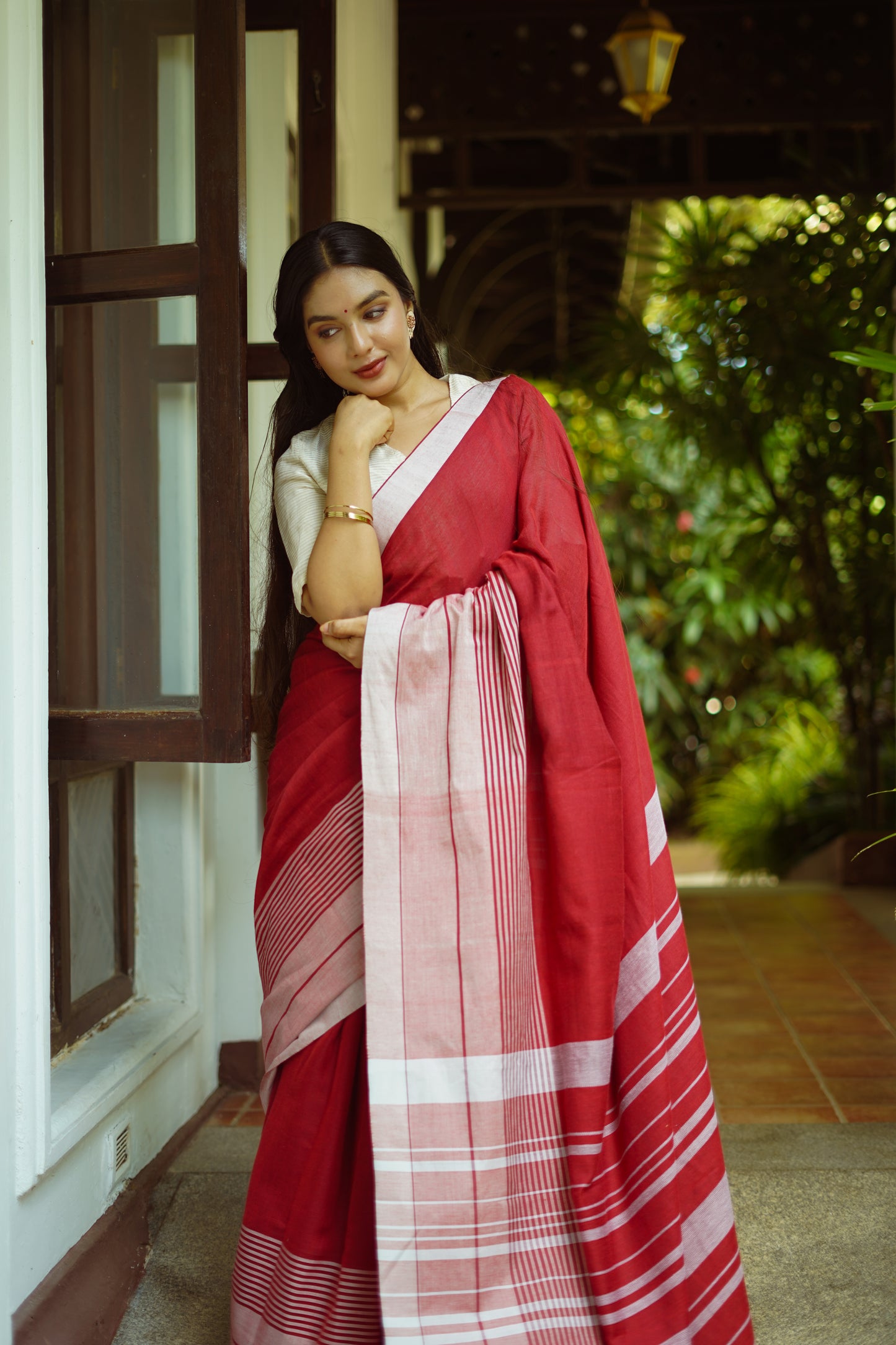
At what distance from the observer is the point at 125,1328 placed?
5.80ft

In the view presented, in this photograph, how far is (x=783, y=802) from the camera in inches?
235

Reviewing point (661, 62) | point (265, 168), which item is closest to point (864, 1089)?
point (265, 168)

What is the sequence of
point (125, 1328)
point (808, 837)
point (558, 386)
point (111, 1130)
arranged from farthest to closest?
1. point (558, 386)
2. point (808, 837)
3. point (111, 1130)
4. point (125, 1328)

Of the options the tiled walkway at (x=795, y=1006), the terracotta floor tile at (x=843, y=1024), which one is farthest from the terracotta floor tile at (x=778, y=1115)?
the terracotta floor tile at (x=843, y=1024)

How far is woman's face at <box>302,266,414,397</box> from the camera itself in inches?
63.8

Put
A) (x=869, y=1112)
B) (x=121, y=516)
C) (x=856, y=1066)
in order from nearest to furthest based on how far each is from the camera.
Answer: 1. (x=121, y=516)
2. (x=869, y=1112)
3. (x=856, y=1066)

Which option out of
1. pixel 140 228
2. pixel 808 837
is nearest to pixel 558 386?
pixel 808 837

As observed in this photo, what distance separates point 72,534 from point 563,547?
2.90 ft

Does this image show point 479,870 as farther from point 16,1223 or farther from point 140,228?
point 140,228

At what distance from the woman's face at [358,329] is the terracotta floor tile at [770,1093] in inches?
68.7

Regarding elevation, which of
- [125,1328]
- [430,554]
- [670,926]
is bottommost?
[125,1328]

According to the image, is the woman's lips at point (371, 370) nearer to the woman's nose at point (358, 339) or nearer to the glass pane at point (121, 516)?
the woman's nose at point (358, 339)

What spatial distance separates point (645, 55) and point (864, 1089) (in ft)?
10.8

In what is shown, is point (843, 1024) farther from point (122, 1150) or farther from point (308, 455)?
point (308, 455)
